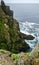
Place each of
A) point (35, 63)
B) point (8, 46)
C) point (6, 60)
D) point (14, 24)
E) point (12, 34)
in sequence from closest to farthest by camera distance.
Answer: point (35, 63) → point (6, 60) → point (8, 46) → point (12, 34) → point (14, 24)

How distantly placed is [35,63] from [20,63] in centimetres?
121

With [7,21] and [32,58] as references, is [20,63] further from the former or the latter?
[7,21]

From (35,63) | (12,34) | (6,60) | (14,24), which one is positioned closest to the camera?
(35,63)

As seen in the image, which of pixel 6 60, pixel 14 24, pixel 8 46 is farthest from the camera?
pixel 14 24

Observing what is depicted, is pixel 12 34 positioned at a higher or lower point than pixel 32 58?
lower

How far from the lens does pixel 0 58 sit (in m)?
20.8

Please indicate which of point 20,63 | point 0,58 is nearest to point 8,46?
point 0,58

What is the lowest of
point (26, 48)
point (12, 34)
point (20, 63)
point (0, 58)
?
point (26, 48)

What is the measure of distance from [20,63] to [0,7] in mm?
68773

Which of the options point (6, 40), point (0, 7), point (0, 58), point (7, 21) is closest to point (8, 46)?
point (6, 40)

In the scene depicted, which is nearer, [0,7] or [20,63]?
[20,63]

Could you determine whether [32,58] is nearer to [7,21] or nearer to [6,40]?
[6,40]

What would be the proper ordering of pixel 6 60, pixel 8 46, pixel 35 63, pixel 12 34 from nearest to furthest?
A: 1. pixel 35 63
2. pixel 6 60
3. pixel 8 46
4. pixel 12 34

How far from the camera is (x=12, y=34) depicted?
7344cm
